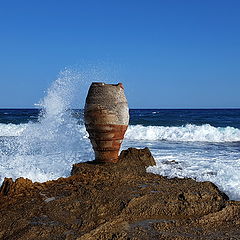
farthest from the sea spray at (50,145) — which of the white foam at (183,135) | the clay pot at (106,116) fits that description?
A: the white foam at (183,135)

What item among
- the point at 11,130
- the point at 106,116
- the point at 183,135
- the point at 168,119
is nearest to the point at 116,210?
the point at 106,116

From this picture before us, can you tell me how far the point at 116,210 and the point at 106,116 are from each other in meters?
2.18

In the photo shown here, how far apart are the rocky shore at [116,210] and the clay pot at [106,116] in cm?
101

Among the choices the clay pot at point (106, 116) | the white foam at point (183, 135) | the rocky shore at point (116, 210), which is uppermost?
the clay pot at point (106, 116)

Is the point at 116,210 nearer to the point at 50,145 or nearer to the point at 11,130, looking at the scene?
the point at 50,145

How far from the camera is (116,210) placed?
292cm

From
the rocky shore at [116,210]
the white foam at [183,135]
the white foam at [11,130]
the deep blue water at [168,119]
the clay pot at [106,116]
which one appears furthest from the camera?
the deep blue water at [168,119]

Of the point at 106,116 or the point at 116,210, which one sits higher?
the point at 106,116

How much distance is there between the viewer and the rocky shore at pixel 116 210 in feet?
8.11

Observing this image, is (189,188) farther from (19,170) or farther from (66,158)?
(66,158)

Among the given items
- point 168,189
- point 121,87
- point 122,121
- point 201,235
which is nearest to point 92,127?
point 122,121

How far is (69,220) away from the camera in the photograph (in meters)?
2.70

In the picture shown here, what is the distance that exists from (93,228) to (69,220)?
29cm

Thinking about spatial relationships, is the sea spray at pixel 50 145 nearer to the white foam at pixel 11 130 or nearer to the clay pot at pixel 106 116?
the clay pot at pixel 106 116
